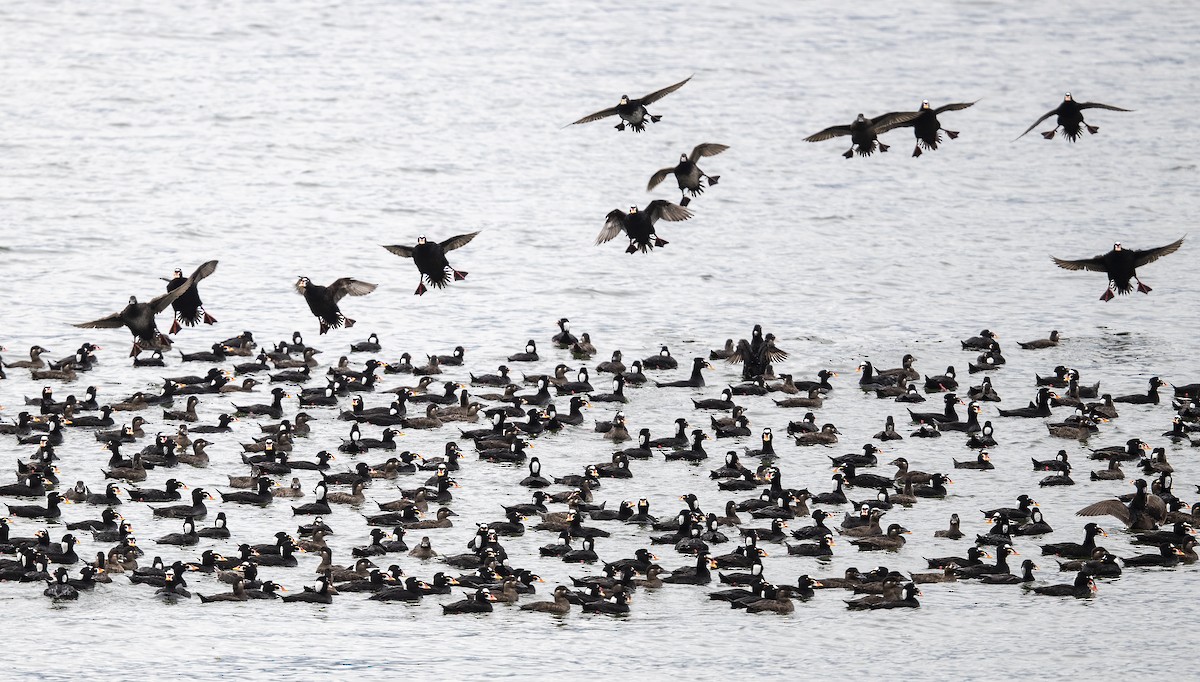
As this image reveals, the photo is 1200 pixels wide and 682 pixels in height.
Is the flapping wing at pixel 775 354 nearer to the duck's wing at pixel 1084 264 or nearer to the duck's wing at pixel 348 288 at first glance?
the duck's wing at pixel 1084 264

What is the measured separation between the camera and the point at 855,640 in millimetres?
26578

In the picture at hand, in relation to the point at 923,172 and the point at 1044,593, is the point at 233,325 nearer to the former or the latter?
the point at 1044,593

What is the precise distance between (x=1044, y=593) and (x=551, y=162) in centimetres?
4043

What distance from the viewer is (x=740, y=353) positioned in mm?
41406

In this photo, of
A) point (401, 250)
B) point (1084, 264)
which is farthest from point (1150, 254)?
point (401, 250)

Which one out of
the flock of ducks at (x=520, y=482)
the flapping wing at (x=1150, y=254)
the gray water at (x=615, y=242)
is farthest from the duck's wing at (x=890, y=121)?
the gray water at (x=615, y=242)

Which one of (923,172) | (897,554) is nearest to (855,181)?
(923,172)

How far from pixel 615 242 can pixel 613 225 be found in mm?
28042

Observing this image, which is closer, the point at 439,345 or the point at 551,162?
the point at 439,345

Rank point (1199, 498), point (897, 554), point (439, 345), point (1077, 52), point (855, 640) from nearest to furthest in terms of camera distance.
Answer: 1. point (855, 640)
2. point (897, 554)
3. point (1199, 498)
4. point (439, 345)
5. point (1077, 52)

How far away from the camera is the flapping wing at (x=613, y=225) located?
3092 cm

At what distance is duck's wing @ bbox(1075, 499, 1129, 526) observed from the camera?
30.6 meters

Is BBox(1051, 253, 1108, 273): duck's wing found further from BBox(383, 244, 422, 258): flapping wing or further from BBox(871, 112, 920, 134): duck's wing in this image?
Result: BBox(383, 244, 422, 258): flapping wing

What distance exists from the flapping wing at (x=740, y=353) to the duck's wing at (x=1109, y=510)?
36.4 ft
